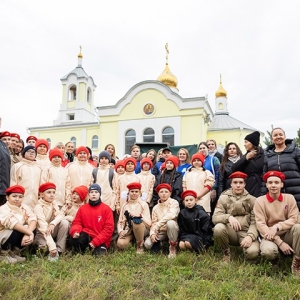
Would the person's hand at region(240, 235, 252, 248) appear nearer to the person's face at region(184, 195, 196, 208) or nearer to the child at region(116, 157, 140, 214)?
the person's face at region(184, 195, 196, 208)

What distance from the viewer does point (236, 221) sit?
437 cm

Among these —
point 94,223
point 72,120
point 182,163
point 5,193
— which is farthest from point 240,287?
point 72,120

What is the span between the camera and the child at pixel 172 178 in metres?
5.50

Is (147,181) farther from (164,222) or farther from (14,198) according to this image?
(14,198)

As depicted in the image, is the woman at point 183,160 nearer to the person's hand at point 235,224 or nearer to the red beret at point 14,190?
the person's hand at point 235,224

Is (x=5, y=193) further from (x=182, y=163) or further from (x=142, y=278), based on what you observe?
(x=182, y=163)

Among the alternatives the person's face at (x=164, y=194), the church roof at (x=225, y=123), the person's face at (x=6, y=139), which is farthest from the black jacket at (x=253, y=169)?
the church roof at (x=225, y=123)

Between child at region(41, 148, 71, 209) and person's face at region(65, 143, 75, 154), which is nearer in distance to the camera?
child at region(41, 148, 71, 209)

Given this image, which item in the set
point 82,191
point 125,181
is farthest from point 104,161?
point 82,191

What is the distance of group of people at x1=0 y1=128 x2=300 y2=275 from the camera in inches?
166

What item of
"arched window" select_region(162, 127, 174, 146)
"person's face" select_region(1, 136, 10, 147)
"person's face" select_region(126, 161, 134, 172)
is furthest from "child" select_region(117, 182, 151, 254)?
"arched window" select_region(162, 127, 174, 146)

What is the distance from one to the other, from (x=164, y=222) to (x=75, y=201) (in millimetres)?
1543

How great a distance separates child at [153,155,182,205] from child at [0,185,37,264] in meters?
2.22

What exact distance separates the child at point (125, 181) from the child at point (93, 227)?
540 millimetres
